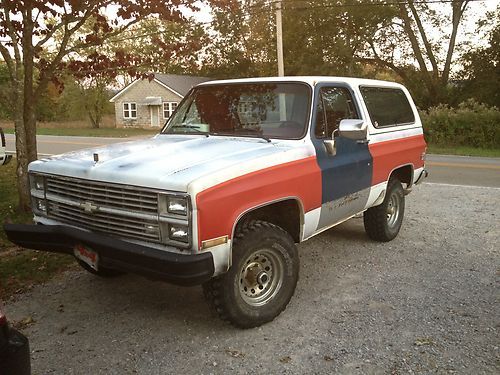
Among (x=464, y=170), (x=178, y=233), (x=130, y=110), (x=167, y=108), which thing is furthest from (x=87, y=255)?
(x=130, y=110)

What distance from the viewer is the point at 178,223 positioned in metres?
3.25

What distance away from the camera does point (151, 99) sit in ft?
124

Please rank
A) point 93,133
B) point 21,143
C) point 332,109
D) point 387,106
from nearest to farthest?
point 332,109
point 387,106
point 21,143
point 93,133

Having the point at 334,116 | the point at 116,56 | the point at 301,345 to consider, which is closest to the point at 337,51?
the point at 116,56

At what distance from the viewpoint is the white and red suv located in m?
3.30

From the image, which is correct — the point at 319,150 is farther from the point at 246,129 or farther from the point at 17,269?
the point at 17,269

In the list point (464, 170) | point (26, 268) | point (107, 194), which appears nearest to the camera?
point (107, 194)

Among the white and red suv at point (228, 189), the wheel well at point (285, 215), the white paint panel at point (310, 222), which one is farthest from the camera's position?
the white paint panel at point (310, 222)

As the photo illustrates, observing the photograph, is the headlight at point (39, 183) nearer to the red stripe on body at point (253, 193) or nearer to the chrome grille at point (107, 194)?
the chrome grille at point (107, 194)

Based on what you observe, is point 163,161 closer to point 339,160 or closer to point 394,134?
point 339,160

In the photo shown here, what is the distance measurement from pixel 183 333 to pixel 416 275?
2.53 metres

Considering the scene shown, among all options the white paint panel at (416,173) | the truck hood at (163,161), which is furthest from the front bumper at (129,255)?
the white paint panel at (416,173)

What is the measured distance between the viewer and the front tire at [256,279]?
3.62 metres

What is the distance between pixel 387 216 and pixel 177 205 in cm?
354
